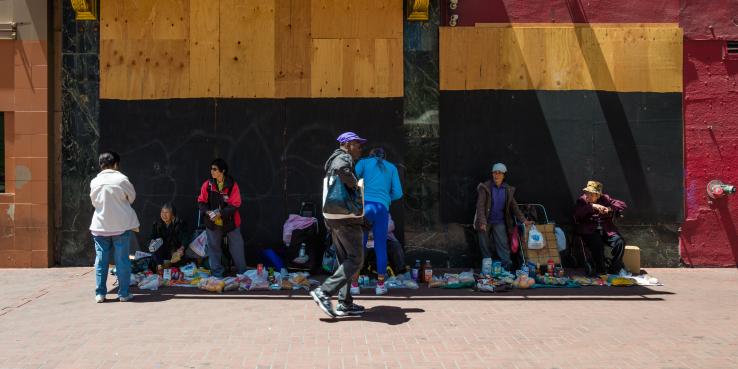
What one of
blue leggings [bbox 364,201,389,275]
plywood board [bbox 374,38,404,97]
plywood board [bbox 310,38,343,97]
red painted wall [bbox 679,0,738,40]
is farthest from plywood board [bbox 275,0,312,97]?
red painted wall [bbox 679,0,738,40]

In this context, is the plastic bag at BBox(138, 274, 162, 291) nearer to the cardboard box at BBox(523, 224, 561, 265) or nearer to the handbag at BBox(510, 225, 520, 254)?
the handbag at BBox(510, 225, 520, 254)

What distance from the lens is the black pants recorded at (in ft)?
30.5

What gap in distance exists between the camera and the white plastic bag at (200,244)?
930cm

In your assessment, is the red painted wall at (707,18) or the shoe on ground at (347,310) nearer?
the shoe on ground at (347,310)

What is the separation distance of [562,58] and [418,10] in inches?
91.7

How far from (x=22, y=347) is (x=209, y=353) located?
1.69 m

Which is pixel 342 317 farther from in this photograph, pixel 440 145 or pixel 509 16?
pixel 509 16

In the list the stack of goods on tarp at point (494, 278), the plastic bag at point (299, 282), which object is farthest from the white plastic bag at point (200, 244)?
the stack of goods on tarp at point (494, 278)

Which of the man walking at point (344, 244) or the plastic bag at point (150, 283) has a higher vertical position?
the man walking at point (344, 244)

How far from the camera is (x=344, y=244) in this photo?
6941mm

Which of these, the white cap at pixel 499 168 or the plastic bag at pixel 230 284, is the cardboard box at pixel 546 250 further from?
the plastic bag at pixel 230 284

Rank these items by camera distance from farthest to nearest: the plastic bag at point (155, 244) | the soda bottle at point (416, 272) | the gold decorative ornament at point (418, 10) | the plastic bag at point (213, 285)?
the gold decorative ornament at point (418, 10)
the plastic bag at point (155, 244)
the soda bottle at point (416, 272)
the plastic bag at point (213, 285)

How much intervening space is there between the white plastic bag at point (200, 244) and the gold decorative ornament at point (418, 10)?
439 centimetres

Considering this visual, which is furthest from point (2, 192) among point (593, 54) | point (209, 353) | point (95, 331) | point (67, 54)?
point (593, 54)
